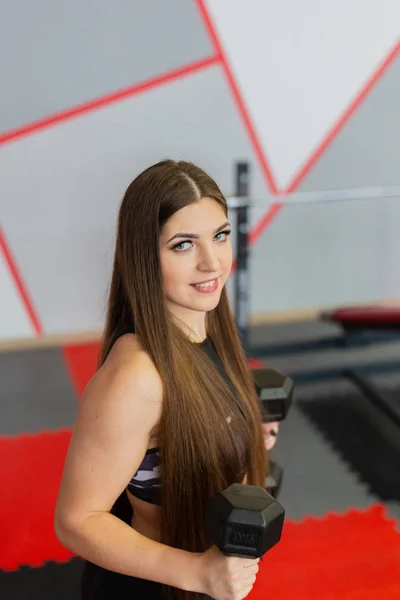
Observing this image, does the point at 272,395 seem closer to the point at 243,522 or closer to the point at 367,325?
the point at 243,522

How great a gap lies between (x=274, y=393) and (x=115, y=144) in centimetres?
177

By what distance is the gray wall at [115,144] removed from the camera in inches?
102

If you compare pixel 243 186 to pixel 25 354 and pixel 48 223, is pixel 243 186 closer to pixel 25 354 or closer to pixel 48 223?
pixel 48 223

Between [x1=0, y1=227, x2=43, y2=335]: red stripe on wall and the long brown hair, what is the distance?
1800mm

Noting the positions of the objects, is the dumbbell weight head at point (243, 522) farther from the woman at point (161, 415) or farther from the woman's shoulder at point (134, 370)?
the woman's shoulder at point (134, 370)

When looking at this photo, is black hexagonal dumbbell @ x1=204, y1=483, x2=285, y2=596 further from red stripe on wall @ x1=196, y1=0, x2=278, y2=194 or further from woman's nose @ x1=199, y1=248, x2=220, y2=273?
red stripe on wall @ x1=196, y1=0, x2=278, y2=194

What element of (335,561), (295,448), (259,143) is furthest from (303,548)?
(259,143)

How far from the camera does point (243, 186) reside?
2.29 m

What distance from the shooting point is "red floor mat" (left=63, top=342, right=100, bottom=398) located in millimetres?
2500

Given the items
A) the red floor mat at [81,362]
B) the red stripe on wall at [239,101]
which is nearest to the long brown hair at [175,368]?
the red floor mat at [81,362]

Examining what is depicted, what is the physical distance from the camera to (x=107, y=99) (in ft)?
8.79

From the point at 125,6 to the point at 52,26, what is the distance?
303mm

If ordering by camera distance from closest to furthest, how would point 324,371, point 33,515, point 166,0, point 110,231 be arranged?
point 33,515
point 324,371
point 166,0
point 110,231

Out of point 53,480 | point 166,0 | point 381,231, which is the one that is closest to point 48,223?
point 166,0
